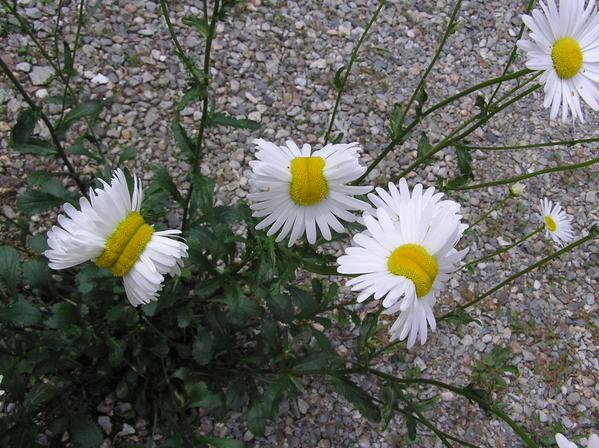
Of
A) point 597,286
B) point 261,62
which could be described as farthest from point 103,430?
point 597,286

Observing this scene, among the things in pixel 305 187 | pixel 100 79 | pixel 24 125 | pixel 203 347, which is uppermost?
pixel 100 79

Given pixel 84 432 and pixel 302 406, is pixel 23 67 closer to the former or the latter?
pixel 84 432

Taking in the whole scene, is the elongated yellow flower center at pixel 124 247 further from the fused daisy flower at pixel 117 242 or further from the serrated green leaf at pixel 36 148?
the serrated green leaf at pixel 36 148

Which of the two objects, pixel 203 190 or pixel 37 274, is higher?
pixel 203 190

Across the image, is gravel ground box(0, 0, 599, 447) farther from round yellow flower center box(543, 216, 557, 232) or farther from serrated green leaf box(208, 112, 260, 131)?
serrated green leaf box(208, 112, 260, 131)

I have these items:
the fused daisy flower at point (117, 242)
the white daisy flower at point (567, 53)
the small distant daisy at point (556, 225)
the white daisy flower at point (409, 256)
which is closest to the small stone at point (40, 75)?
the fused daisy flower at point (117, 242)

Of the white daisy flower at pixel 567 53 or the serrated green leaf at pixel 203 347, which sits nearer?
the white daisy flower at pixel 567 53

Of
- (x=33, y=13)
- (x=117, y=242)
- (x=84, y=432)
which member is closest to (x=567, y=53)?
(x=117, y=242)
